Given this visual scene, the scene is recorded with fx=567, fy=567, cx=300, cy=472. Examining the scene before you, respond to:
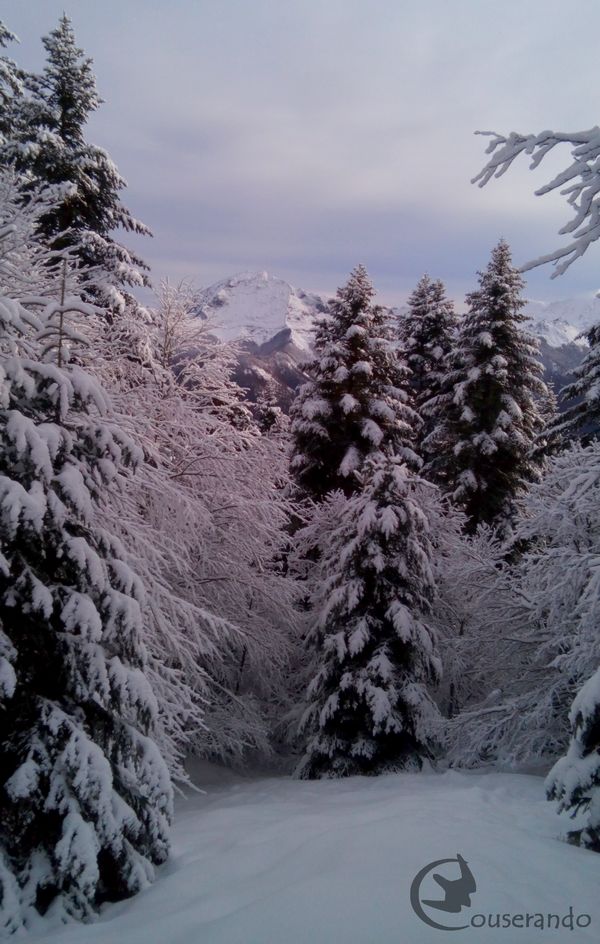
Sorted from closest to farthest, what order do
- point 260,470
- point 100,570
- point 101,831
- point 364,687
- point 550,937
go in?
point 550,937 → point 101,831 → point 100,570 → point 364,687 → point 260,470

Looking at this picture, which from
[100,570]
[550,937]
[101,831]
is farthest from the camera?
[100,570]

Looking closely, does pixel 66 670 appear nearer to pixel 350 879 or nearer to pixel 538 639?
pixel 350 879

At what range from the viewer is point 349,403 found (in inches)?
640

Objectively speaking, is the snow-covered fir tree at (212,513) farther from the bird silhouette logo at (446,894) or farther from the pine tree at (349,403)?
the bird silhouette logo at (446,894)

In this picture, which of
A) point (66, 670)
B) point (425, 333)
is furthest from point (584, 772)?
point (425, 333)

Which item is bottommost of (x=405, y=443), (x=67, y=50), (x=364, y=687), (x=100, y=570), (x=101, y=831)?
(x=364, y=687)

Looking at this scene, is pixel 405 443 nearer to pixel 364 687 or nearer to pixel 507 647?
pixel 507 647

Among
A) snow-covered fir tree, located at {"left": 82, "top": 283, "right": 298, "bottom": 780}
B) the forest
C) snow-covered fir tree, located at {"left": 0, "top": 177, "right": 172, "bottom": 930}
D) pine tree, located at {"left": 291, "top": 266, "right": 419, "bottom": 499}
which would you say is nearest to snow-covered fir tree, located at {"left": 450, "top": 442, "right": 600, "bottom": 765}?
the forest

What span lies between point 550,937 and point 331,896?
1.18m

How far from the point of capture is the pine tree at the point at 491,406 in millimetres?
17703

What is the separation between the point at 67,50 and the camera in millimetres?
13070

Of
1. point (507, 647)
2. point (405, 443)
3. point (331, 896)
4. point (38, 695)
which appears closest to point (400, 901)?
point (331, 896)

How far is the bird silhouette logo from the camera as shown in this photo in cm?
311

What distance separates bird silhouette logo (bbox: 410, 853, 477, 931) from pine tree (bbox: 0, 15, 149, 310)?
11.5m
